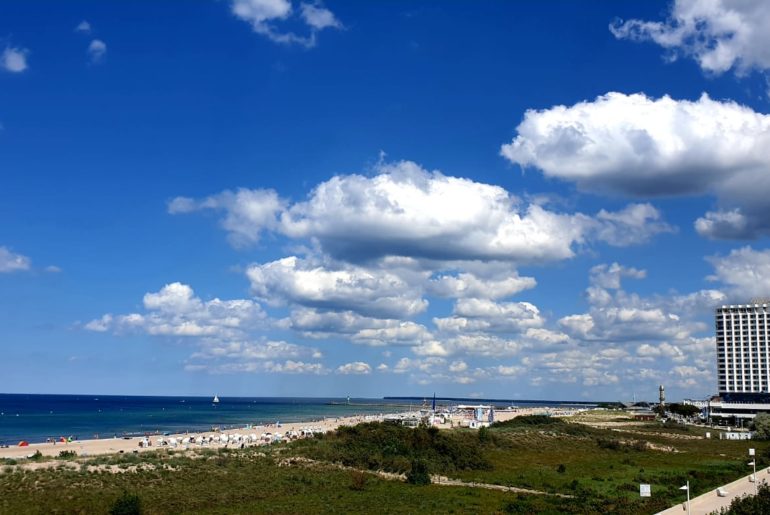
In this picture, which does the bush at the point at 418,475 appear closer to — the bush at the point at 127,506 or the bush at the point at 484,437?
the bush at the point at 484,437

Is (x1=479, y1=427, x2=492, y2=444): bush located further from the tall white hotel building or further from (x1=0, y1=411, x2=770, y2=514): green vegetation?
the tall white hotel building

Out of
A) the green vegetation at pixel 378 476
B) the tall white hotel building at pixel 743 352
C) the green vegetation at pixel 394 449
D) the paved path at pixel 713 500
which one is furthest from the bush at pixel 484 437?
the tall white hotel building at pixel 743 352

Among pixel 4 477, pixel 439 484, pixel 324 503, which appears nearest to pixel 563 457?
pixel 439 484

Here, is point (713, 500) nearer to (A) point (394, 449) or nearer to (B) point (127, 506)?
(A) point (394, 449)

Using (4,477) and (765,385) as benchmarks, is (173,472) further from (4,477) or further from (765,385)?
(765,385)

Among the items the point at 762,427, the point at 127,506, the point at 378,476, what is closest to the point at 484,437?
the point at 378,476

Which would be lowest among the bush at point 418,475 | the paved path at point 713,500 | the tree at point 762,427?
the tree at point 762,427
